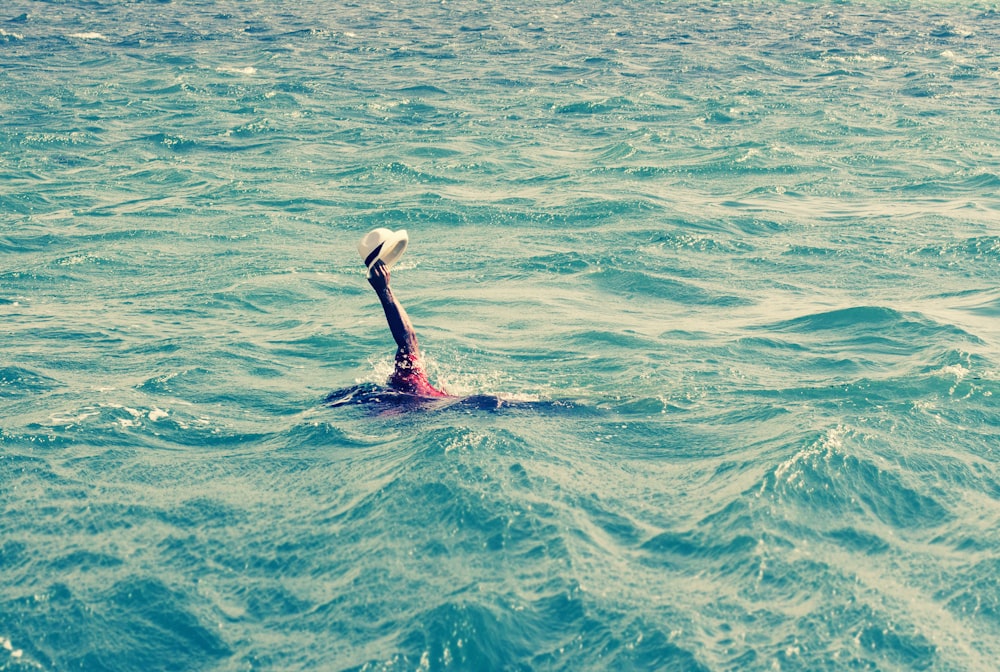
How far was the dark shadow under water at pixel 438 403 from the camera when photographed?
392 inches

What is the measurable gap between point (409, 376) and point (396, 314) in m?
0.57

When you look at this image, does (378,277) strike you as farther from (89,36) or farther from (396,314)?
(89,36)

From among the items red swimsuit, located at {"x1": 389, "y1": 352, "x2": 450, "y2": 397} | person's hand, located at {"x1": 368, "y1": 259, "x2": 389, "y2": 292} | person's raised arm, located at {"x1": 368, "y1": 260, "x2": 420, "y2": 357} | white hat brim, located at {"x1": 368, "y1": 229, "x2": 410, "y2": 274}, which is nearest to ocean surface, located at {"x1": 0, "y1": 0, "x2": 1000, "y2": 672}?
red swimsuit, located at {"x1": 389, "y1": 352, "x2": 450, "y2": 397}

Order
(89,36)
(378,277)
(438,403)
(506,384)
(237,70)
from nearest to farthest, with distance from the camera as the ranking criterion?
(438,403) → (378,277) → (506,384) → (237,70) → (89,36)

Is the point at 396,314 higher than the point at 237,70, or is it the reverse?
the point at 396,314

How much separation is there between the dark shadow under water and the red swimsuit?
57mm

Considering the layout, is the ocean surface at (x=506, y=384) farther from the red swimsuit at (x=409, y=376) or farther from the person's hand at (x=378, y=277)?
the person's hand at (x=378, y=277)

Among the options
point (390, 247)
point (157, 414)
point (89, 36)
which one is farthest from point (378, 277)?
point (89, 36)

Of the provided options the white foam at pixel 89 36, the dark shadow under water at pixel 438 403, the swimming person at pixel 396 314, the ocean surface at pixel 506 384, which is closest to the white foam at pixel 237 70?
the ocean surface at pixel 506 384

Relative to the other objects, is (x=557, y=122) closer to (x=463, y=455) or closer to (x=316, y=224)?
(x=316, y=224)

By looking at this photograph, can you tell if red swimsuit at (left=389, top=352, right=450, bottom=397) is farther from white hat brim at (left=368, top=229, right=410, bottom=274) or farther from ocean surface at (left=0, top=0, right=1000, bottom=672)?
white hat brim at (left=368, top=229, right=410, bottom=274)

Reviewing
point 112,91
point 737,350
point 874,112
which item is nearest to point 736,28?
point 874,112

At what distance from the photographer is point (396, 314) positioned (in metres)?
10.2

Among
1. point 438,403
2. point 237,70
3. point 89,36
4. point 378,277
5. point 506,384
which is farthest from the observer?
point 89,36
